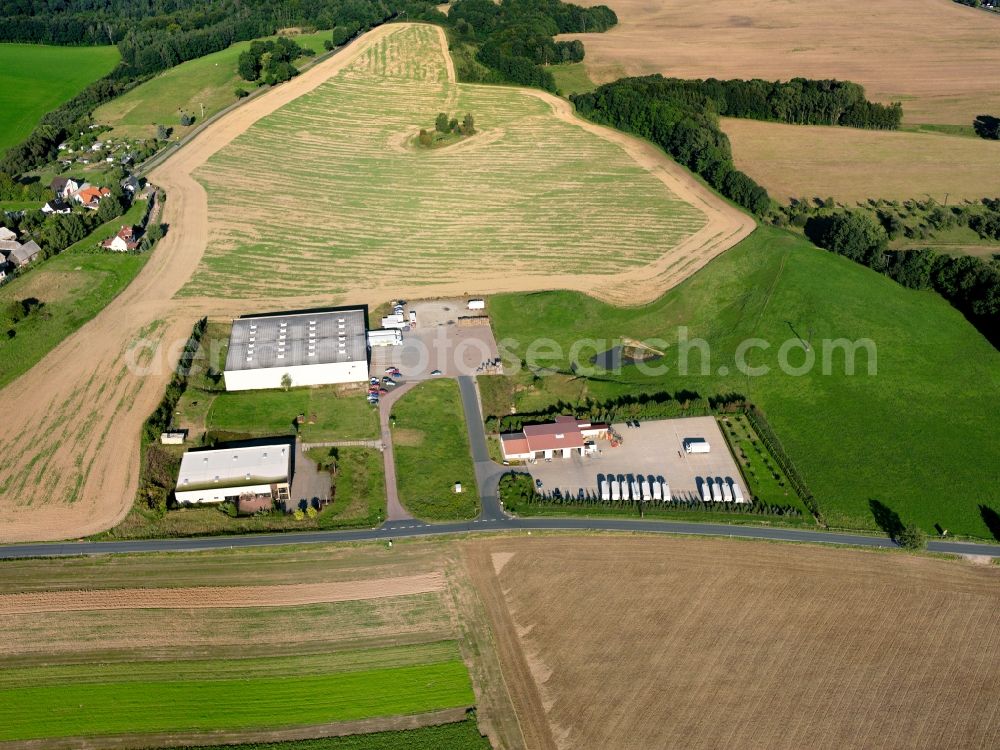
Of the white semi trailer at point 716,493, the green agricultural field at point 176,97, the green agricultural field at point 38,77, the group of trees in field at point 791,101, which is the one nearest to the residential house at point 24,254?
the green agricultural field at point 176,97

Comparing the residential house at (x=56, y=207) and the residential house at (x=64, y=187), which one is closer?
the residential house at (x=56, y=207)

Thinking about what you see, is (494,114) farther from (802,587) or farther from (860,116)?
(802,587)

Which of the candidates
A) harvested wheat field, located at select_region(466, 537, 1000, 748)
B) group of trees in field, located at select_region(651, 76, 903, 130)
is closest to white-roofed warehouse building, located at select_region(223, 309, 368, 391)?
harvested wheat field, located at select_region(466, 537, 1000, 748)

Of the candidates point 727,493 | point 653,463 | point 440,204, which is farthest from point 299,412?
point 440,204

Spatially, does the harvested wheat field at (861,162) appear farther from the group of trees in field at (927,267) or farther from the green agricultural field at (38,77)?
the green agricultural field at (38,77)

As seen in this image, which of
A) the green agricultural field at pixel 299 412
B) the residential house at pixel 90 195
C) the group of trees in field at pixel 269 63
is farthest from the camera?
the group of trees in field at pixel 269 63

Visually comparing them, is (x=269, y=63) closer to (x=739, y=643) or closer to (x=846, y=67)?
(x=846, y=67)
